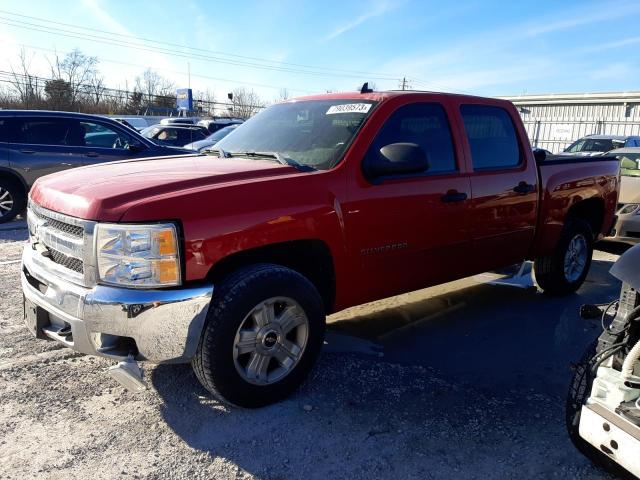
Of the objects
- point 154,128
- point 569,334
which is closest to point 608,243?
point 569,334

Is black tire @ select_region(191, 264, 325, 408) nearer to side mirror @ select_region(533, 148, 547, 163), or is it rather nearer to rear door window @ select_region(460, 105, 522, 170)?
rear door window @ select_region(460, 105, 522, 170)

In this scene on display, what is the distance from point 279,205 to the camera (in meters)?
3.00

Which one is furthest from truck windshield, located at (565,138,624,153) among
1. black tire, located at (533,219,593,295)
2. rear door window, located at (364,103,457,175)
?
rear door window, located at (364,103,457,175)

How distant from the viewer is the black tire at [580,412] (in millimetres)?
2523

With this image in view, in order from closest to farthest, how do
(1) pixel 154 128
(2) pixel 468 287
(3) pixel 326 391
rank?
(3) pixel 326 391
(2) pixel 468 287
(1) pixel 154 128

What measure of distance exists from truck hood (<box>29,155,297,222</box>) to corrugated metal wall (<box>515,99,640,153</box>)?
27.4 m

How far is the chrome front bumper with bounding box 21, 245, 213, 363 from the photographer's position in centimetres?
263

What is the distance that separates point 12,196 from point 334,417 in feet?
24.5

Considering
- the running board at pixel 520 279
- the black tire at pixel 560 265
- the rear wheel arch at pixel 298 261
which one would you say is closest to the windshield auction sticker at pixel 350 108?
the rear wheel arch at pixel 298 261

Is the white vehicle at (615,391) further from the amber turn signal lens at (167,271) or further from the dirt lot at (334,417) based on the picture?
the amber turn signal lens at (167,271)

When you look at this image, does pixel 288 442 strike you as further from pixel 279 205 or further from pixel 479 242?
pixel 479 242

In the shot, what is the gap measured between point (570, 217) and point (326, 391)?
11.1 feet

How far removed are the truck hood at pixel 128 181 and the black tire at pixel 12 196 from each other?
5.69 metres

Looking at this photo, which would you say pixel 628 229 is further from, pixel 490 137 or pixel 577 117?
pixel 577 117
